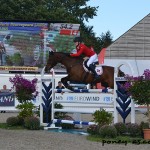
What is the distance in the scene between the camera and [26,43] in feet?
158

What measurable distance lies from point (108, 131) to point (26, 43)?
34597mm

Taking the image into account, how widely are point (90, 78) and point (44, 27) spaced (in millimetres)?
30407

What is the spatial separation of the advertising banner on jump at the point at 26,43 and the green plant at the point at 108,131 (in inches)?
1303

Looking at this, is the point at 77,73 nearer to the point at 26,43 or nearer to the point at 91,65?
the point at 91,65

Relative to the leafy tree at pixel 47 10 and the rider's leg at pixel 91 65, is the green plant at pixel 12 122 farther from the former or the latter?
the leafy tree at pixel 47 10

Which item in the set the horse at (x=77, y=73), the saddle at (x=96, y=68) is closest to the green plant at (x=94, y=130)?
the horse at (x=77, y=73)

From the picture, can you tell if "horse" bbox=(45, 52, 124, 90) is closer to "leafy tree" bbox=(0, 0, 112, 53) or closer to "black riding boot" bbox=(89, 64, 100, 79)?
"black riding boot" bbox=(89, 64, 100, 79)

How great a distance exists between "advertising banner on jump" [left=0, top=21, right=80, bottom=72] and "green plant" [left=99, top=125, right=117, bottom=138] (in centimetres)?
3310

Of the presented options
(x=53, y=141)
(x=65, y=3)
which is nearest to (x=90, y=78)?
(x=53, y=141)

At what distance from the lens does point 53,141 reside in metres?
13.7

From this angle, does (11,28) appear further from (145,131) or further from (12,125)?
(145,131)

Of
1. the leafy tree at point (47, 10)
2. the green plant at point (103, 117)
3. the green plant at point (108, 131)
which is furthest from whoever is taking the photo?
the leafy tree at point (47, 10)

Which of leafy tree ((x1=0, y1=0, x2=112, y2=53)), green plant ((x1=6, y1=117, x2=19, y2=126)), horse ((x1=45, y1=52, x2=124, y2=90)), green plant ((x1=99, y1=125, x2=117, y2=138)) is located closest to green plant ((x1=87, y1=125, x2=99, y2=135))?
green plant ((x1=99, y1=125, x2=117, y2=138))

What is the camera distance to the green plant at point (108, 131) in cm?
1423
